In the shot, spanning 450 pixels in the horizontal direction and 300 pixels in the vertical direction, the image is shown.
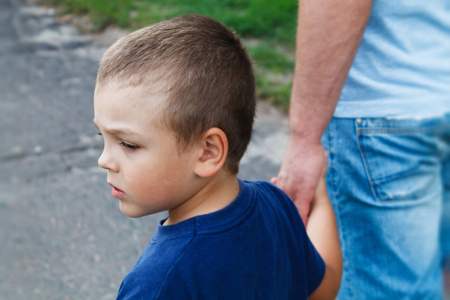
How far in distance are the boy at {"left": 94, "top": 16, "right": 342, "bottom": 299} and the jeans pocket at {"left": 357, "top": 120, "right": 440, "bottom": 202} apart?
454mm

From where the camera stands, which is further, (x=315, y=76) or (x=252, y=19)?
(x=252, y=19)

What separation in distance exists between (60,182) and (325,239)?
7.10 feet

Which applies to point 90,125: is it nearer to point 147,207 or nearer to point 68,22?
point 68,22

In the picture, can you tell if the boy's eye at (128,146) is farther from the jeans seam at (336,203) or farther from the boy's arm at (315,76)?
the jeans seam at (336,203)

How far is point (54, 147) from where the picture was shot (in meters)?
3.70

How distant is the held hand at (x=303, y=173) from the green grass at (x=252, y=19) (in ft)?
8.18

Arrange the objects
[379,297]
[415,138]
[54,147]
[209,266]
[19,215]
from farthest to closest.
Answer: [54,147], [19,215], [379,297], [415,138], [209,266]

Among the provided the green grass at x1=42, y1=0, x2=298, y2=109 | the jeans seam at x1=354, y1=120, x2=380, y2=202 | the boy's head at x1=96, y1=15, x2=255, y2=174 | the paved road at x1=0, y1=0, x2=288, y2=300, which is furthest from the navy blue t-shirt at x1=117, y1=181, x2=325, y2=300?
the green grass at x1=42, y1=0, x2=298, y2=109

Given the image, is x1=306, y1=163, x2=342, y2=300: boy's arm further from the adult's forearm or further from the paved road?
the paved road

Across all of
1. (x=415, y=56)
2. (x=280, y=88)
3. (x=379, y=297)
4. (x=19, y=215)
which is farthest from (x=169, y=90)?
(x=280, y=88)

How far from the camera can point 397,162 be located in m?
1.66

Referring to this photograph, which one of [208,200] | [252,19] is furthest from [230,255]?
[252,19]

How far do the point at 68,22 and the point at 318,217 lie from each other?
16.1ft

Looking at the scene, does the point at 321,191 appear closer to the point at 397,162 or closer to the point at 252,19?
the point at 397,162
